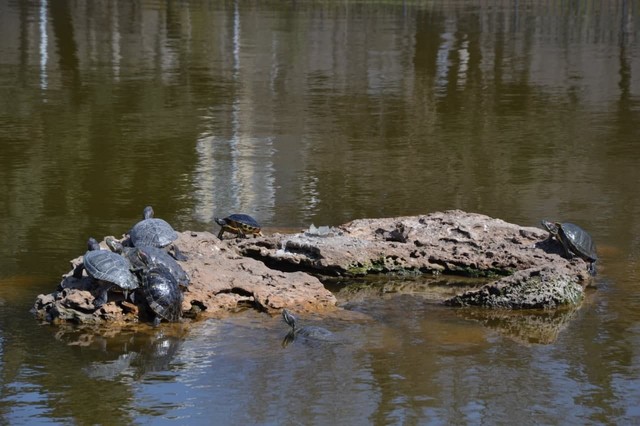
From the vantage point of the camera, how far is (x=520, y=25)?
27.0 m

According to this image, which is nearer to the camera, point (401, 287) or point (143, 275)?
point (143, 275)

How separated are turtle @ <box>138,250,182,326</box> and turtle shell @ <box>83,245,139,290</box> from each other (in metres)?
0.11

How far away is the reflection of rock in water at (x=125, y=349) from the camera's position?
6.48m

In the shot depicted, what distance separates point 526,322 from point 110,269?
112 inches

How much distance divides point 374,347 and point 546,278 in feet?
5.62

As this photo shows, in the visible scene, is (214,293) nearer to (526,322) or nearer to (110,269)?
(110,269)

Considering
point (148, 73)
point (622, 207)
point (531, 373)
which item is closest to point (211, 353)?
point (531, 373)

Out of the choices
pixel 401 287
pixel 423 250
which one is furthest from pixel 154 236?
pixel 423 250

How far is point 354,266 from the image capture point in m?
8.49

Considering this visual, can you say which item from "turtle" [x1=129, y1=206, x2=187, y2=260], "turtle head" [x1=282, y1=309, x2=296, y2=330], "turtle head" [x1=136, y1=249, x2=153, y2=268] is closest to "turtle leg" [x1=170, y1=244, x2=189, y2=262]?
"turtle" [x1=129, y1=206, x2=187, y2=260]

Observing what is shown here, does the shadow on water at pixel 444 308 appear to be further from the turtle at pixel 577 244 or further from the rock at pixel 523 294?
the turtle at pixel 577 244

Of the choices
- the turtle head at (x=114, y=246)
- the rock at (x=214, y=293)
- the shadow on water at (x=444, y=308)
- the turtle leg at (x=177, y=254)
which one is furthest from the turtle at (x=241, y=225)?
the turtle head at (x=114, y=246)

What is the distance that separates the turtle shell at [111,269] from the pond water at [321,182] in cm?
33

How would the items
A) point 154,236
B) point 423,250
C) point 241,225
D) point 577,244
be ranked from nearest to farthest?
point 154,236 < point 577,244 < point 423,250 < point 241,225
